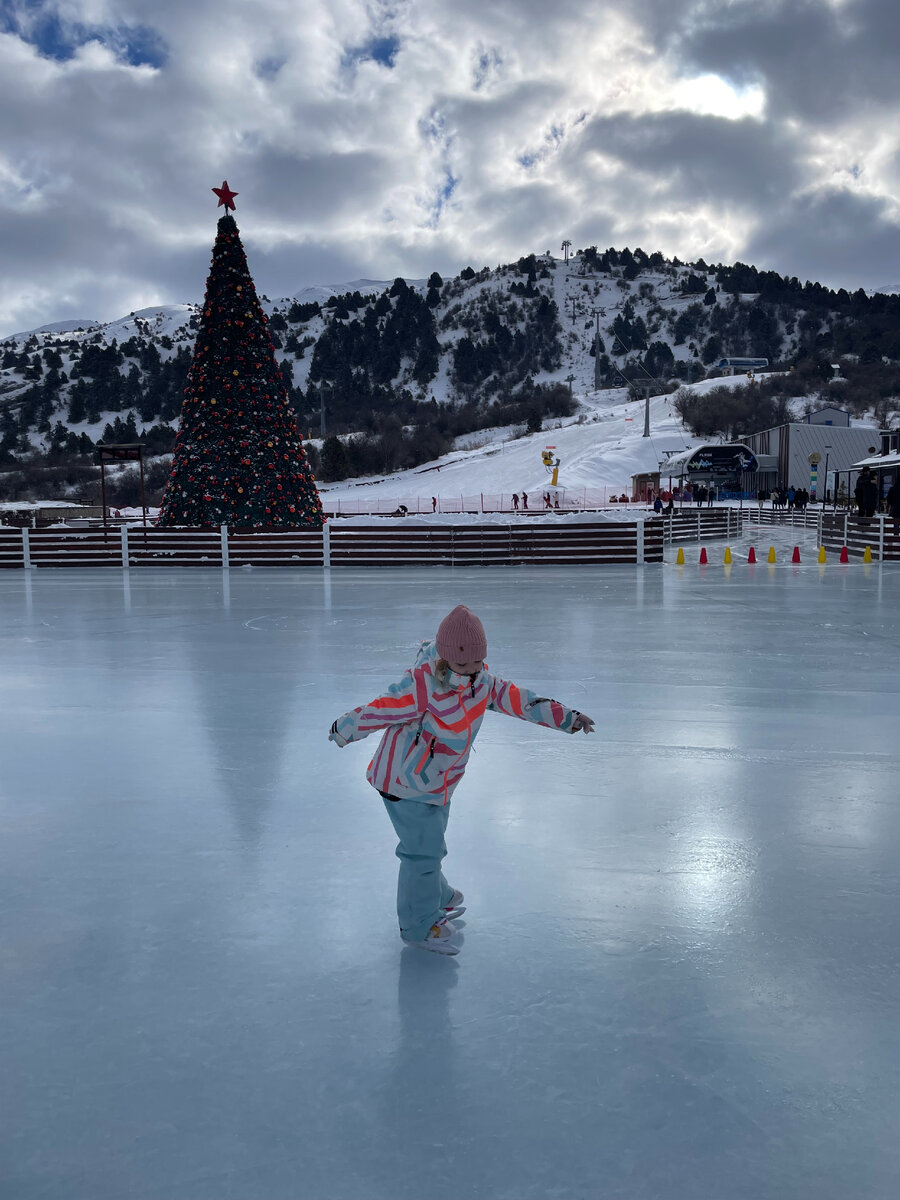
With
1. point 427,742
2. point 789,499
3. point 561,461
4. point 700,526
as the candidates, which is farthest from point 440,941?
point 561,461

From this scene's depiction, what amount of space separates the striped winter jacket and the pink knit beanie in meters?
0.12

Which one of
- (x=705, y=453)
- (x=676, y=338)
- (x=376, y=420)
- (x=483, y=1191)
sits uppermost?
(x=676, y=338)

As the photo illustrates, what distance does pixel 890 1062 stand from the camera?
2375mm

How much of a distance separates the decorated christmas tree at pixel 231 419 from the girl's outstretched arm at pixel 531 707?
19981 mm

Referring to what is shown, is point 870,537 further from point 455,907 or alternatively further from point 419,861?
point 419,861

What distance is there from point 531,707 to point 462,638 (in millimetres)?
413

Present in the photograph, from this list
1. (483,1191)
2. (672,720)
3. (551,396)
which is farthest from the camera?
(551,396)

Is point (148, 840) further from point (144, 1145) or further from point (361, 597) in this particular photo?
point (361, 597)

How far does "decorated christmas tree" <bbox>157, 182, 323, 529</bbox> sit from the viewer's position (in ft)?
73.8

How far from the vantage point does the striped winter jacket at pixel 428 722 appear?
2.88 meters

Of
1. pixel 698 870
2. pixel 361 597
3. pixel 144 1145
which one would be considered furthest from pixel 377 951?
pixel 361 597

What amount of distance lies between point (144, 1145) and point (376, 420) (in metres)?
107

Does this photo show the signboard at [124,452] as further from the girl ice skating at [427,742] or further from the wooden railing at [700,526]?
the girl ice skating at [427,742]

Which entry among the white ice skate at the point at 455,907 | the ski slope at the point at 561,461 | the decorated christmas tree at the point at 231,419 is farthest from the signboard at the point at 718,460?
the white ice skate at the point at 455,907
